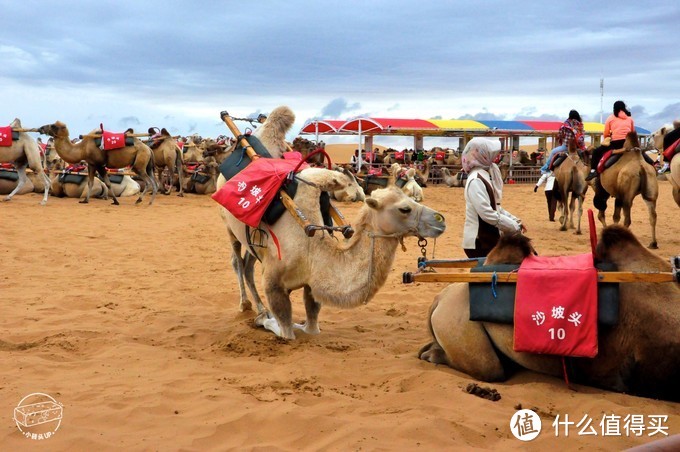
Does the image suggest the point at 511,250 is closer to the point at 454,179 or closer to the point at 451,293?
the point at 451,293

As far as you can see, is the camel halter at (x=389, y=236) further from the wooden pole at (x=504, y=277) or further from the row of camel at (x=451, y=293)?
the wooden pole at (x=504, y=277)

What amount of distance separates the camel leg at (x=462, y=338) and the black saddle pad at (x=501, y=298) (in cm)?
14

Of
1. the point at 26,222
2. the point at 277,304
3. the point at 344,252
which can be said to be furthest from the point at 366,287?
the point at 26,222

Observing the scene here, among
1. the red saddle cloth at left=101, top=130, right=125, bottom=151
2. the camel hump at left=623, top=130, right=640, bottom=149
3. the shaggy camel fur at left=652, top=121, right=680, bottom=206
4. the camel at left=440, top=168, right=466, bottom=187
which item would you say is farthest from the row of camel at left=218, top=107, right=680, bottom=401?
the camel at left=440, top=168, right=466, bottom=187

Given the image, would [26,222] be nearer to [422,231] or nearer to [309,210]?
[309,210]

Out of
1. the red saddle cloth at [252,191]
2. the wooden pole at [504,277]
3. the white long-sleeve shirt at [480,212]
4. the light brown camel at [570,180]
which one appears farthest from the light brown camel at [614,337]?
the light brown camel at [570,180]

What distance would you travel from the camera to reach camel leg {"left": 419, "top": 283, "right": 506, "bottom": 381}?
5.03 m

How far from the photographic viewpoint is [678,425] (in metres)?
4.16

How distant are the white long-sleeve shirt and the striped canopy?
2882 centimetres

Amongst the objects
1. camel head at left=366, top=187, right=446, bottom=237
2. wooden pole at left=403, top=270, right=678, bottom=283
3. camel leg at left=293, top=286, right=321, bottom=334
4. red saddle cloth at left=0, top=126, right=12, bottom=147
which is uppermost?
red saddle cloth at left=0, top=126, right=12, bottom=147

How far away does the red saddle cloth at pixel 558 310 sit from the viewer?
4.57m

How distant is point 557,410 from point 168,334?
3.95 m

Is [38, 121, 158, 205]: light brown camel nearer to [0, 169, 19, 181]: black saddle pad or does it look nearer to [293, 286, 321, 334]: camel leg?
[0, 169, 19, 181]: black saddle pad

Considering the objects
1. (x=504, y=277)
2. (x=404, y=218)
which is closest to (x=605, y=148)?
(x=404, y=218)
